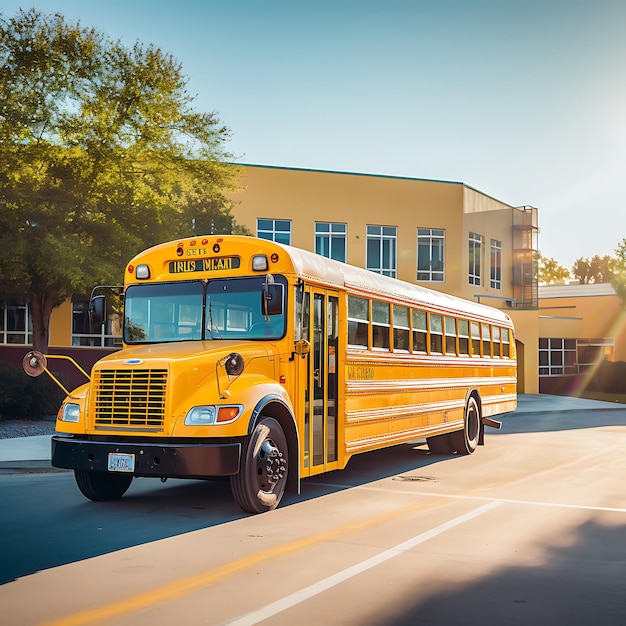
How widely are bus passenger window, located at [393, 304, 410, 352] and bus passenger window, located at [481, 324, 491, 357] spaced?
4.62 metres

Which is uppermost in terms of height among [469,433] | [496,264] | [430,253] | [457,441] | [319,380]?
[430,253]

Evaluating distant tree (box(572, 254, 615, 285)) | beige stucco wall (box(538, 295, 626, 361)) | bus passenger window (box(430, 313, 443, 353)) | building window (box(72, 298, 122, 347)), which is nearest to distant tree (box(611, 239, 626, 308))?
beige stucco wall (box(538, 295, 626, 361))

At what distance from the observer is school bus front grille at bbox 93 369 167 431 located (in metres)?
8.73

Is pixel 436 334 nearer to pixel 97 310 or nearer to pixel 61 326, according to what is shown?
pixel 97 310

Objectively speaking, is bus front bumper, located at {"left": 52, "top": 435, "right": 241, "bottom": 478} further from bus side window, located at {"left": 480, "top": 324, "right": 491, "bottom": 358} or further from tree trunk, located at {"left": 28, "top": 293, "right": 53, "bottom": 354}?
tree trunk, located at {"left": 28, "top": 293, "right": 53, "bottom": 354}

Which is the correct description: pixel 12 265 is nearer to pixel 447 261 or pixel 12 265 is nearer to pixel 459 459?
pixel 459 459

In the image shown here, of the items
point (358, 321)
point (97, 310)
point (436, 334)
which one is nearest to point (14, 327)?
point (436, 334)

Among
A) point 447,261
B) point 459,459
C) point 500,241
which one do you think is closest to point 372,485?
point 459,459

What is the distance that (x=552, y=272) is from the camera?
127312 millimetres

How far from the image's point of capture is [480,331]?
684 inches

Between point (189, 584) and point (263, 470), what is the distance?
113 inches

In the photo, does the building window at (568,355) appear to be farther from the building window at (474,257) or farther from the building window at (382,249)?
the building window at (382,249)

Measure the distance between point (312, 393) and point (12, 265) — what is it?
12.6m

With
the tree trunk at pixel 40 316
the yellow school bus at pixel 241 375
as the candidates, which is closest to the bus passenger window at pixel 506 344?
the yellow school bus at pixel 241 375
